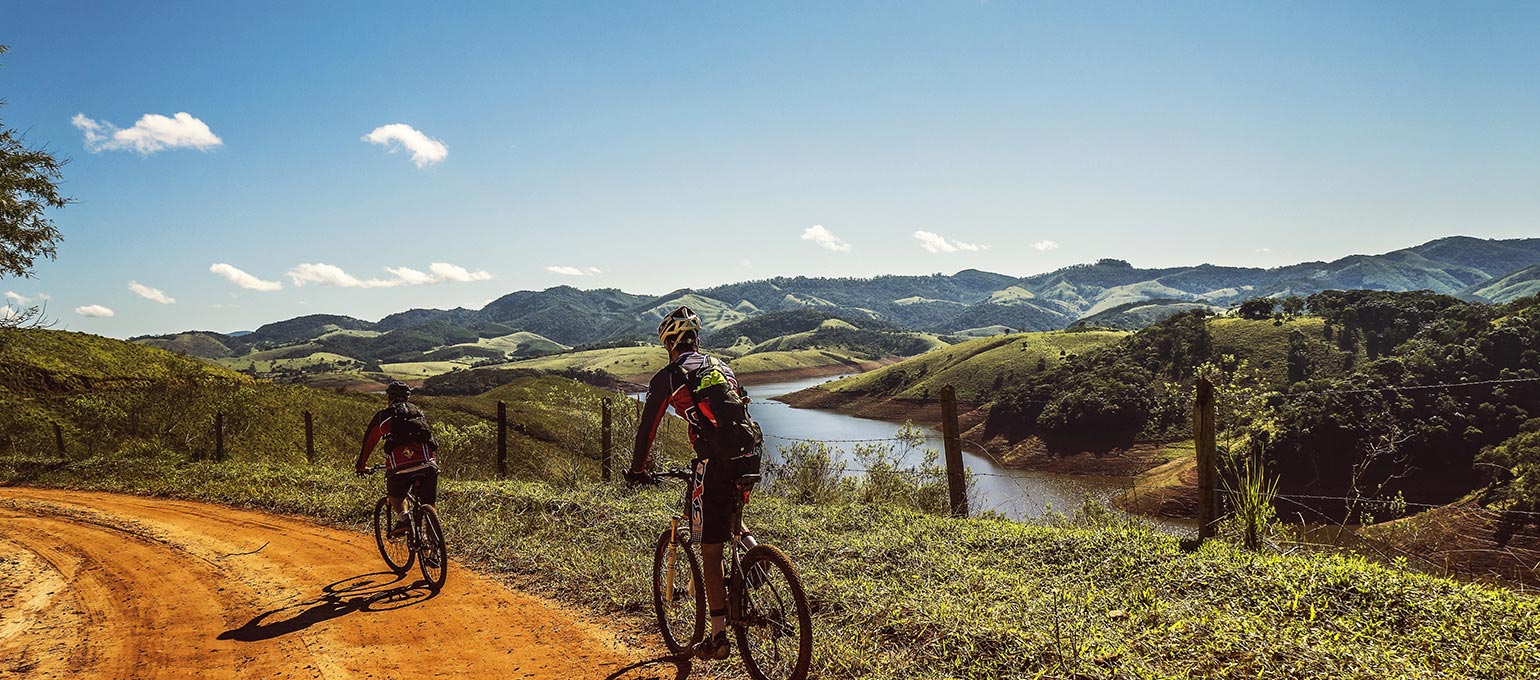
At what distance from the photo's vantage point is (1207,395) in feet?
26.1

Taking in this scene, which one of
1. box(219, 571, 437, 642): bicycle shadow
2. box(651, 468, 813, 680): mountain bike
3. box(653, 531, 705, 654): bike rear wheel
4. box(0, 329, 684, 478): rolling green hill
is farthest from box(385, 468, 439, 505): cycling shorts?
box(0, 329, 684, 478): rolling green hill

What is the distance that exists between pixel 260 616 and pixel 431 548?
5.19ft

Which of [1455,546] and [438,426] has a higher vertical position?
[438,426]

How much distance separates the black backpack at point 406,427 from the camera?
305 inches

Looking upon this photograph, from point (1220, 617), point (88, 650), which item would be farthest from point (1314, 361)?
point (88, 650)

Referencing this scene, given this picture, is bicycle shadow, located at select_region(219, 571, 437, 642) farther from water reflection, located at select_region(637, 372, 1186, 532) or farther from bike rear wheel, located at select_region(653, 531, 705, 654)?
water reflection, located at select_region(637, 372, 1186, 532)

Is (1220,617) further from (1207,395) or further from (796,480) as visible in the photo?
(796,480)

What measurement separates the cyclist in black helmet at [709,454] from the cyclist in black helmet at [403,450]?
13.9 ft

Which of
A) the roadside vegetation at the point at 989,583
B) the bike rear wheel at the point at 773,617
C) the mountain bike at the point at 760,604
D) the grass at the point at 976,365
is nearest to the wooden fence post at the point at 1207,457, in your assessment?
the roadside vegetation at the point at 989,583

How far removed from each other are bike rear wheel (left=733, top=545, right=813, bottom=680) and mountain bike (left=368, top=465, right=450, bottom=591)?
4.23 m

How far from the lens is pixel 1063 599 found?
5.61m

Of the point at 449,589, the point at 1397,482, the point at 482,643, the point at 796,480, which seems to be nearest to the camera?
the point at 482,643

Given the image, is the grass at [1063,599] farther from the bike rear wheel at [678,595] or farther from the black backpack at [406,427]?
the black backpack at [406,427]

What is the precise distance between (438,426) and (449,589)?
989 inches
